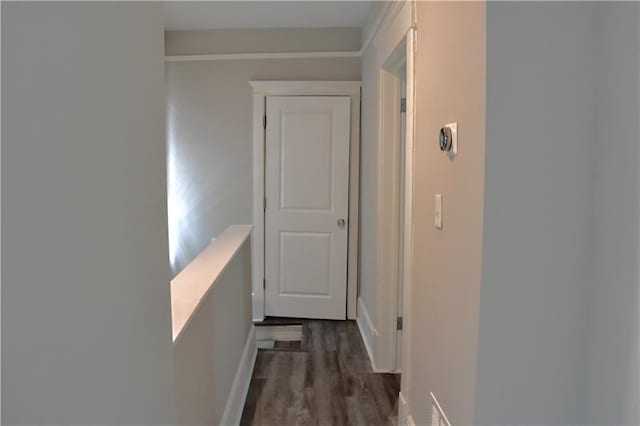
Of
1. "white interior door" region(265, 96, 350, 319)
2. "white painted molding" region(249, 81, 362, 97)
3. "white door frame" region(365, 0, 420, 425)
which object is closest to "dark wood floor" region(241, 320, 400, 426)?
"white door frame" region(365, 0, 420, 425)

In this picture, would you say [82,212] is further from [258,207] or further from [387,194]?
[258,207]

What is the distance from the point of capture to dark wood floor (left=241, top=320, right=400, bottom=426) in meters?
2.45

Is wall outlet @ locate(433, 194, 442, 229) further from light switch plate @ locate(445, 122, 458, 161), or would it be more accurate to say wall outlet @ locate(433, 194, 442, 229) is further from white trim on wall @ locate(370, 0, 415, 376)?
white trim on wall @ locate(370, 0, 415, 376)

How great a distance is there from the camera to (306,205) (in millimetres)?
3873

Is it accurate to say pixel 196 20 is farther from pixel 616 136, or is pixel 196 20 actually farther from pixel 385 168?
pixel 616 136

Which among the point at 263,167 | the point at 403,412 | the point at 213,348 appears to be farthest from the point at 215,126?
the point at 403,412

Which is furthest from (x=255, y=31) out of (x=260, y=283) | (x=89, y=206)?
(x=89, y=206)

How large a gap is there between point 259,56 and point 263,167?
90 centimetres

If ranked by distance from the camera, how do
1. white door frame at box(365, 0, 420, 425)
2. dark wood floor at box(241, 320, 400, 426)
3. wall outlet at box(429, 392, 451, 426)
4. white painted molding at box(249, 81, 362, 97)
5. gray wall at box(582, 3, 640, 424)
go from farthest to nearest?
white painted molding at box(249, 81, 362, 97) → white door frame at box(365, 0, 420, 425) → dark wood floor at box(241, 320, 400, 426) → wall outlet at box(429, 392, 451, 426) → gray wall at box(582, 3, 640, 424)

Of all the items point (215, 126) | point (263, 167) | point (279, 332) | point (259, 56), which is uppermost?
point (259, 56)

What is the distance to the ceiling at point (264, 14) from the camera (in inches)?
129

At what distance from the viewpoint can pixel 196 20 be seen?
3643 mm

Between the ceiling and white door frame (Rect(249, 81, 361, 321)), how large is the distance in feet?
1.48

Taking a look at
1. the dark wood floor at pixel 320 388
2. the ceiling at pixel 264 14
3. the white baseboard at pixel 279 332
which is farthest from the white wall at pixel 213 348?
the ceiling at pixel 264 14
